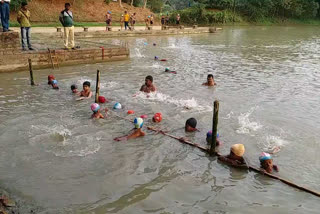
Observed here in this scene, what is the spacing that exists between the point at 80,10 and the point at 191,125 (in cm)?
3497

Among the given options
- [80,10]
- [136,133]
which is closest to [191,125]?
[136,133]

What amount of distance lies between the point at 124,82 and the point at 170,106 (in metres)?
4.10

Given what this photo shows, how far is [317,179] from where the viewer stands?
23.5 feet

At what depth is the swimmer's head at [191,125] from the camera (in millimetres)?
9494

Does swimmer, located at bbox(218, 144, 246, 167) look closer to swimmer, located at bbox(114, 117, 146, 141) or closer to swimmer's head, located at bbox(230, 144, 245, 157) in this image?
swimmer's head, located at bbox(230, 144, 245, 157)

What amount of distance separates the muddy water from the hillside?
2198 cm

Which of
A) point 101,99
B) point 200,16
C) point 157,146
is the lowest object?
point 157,146

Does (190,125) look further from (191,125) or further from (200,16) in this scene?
(200,16)

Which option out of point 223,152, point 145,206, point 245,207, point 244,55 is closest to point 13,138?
point 145,206

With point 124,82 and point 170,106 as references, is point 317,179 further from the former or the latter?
point 124,82

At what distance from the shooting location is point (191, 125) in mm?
9531

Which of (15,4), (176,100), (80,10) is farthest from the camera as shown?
(80,10)

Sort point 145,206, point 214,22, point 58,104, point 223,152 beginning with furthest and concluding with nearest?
point 214,22 → point 58,104 → point 223,152 → point 145,206

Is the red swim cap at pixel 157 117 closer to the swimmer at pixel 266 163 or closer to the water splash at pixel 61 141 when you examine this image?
the water splash at pixel 61 141
